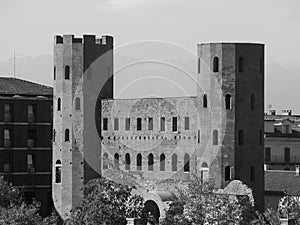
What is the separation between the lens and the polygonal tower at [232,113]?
307 ft

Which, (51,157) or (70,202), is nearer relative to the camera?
(70,202)

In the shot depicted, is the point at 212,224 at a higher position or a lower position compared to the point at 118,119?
lower

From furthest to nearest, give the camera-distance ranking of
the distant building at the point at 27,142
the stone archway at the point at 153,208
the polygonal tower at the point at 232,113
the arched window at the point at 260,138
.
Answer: the distant building at the point at 27,142 → the stone archway at the point at 153,208 → the arched window at the point at 260,138 → the polygonal tower at the point at 232,113

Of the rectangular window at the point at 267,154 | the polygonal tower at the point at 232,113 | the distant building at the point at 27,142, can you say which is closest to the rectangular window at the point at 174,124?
the polygonal tower at the point at 232,113

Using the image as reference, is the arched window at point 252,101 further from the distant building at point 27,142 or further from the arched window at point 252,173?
the distant building at point 27,142

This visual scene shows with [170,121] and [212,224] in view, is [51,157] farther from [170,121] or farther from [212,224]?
[212,224]

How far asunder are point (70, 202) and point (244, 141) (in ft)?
52.8

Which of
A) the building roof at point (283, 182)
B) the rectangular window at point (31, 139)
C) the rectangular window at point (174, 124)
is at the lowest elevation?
the building roof at point (283, 182)

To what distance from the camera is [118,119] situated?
333 feet

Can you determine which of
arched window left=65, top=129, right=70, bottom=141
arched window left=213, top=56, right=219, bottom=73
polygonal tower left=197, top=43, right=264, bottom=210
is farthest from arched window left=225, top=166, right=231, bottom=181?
arched window left=65, top=129, right=70, bottom=141

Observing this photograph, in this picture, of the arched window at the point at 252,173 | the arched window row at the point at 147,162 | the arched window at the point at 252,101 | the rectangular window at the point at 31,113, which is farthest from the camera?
the rectangular window at the point at 31,113

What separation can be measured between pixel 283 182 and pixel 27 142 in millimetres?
22258

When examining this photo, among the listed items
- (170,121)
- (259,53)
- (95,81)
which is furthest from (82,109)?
(259,53)

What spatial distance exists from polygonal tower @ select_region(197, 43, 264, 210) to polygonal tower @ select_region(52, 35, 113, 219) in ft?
38.2
